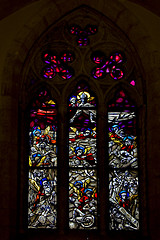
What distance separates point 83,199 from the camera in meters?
10.2

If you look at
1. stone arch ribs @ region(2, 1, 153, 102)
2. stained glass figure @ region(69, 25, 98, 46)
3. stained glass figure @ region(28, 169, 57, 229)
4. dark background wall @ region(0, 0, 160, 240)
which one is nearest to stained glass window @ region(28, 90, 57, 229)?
stained glass figure @ region(28, 169, 57, 229)

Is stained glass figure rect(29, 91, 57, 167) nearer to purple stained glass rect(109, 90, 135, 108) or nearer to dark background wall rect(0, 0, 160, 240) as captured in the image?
dark background wall rect(0, 0, 160, 240)

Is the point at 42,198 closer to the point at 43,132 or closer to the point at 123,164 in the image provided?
the point at 43,132

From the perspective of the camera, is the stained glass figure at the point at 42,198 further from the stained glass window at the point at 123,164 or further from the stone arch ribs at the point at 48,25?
the stone arch ribs at the point at 48,25

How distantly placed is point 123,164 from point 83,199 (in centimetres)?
76

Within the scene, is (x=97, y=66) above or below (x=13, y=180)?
above

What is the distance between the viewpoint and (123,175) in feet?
33.7

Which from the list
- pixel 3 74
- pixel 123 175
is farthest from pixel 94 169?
pixel 3 74

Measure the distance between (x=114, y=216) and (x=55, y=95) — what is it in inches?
78.2

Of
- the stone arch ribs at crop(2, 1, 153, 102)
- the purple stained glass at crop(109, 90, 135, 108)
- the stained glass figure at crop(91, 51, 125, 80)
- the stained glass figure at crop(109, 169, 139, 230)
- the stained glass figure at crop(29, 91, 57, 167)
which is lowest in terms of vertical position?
the stained glass figure at crop(109, 169, 139, 230)

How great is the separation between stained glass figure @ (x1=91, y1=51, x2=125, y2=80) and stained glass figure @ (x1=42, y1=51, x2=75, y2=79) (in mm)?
358

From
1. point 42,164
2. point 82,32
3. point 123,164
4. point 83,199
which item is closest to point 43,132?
point 42,164

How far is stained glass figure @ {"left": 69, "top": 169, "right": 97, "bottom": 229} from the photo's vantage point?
10.1m

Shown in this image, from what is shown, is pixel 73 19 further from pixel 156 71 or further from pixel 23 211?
pixel 23 211
